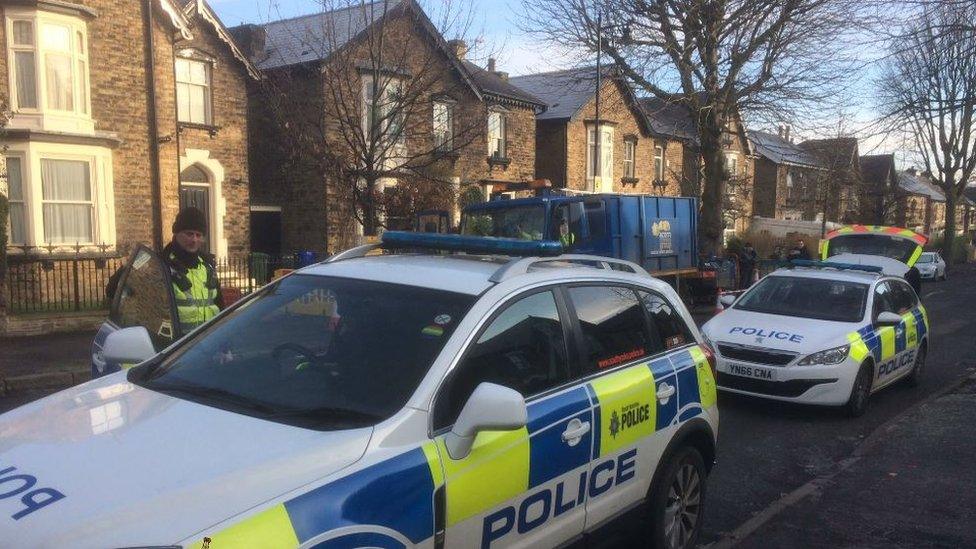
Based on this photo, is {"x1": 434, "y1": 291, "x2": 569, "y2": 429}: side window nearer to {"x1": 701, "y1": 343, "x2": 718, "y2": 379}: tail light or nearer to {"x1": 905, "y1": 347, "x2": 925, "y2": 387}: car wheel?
{"x1": 701, "y1": 343, "x2": 718, "y2": 379}: tail light

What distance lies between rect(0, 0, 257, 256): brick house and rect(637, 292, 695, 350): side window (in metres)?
12.0

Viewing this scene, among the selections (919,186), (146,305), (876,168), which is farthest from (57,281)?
(919,186)

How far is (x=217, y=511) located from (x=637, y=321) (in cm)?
254

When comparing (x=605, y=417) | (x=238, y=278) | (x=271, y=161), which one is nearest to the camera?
(x=605, y=417)

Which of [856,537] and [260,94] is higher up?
[260,94]

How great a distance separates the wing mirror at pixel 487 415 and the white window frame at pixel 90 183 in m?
14.0

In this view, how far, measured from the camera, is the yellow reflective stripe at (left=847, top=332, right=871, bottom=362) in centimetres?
750

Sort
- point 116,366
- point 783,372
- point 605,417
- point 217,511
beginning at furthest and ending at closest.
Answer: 1. point 783,372
2. point 116,366
3. point 605,417
4. point 217,511

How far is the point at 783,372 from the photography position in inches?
292

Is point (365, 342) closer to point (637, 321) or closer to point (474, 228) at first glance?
point (637, 321)

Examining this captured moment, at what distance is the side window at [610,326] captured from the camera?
3.68 metres

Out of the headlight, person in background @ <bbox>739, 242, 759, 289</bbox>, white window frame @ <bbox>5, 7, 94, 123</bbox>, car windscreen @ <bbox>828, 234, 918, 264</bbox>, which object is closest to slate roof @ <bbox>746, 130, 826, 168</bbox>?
person in background @ <bbox>739, 242, 759, 289</bbox>

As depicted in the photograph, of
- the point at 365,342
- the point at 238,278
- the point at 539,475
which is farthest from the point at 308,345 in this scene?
the point at 238,278

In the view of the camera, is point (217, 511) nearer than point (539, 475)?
Yes
